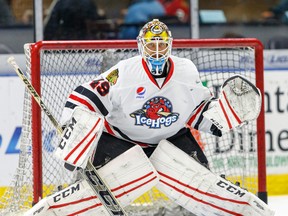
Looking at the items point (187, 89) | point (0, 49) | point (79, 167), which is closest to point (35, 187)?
point (79, 167)

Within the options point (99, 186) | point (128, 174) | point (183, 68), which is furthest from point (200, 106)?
point (99, 186)

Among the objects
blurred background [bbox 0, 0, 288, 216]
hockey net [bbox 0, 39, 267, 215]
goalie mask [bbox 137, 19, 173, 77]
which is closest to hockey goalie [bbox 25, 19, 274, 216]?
goalie mask [bbox 137, 19, 173, 77]

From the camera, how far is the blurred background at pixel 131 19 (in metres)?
6.23

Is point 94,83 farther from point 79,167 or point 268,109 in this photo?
point 268,109

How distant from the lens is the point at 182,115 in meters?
4.46

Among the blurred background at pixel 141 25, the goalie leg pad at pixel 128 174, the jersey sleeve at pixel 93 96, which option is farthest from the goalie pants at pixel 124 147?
the blurred background at pixel 141 25

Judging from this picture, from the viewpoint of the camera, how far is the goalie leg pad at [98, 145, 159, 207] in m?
4.37

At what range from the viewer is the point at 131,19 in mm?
6465

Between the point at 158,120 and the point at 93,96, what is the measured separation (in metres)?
0.29

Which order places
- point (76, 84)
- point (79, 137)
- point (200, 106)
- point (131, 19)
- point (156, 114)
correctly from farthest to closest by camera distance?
point (131, 19) < point (76, 84) < point (200, 106) < point (156, 114) < point (79, 137)

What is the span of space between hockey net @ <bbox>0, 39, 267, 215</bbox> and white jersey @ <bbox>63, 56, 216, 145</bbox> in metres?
0.51

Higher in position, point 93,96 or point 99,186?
point 93,96

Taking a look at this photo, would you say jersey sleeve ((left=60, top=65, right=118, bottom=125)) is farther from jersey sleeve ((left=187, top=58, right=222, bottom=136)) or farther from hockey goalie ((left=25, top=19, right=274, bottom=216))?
jersey sleeve ((left=187, top=58, right=222, bottom=136))

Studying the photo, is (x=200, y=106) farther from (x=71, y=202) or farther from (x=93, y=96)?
(x=71, y=202)
